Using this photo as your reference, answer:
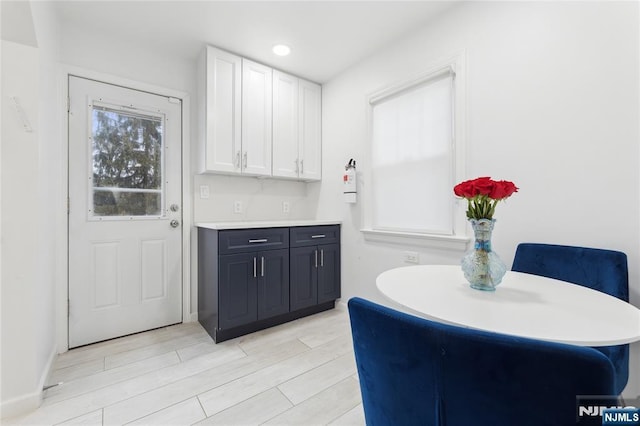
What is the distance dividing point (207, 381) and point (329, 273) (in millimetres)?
1462

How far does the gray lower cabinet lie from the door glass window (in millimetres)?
574

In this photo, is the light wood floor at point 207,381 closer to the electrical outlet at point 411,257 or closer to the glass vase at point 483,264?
the electrical outlet at point 411,257

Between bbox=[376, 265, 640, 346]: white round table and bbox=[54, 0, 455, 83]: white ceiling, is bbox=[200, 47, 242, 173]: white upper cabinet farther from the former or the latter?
bbox=[376, 265, 640, 346]: white round table

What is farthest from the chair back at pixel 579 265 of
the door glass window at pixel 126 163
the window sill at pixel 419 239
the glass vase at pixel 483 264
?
the door glass window at pixel 126 163

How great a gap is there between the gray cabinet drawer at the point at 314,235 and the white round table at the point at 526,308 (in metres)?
1.45

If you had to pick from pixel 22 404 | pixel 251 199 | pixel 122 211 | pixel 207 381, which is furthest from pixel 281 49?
pixel 22 404

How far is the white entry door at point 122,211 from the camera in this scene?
2178 mm

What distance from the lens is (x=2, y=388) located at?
141cm

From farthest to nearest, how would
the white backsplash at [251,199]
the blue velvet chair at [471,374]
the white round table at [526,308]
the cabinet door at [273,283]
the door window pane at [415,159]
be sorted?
the white backsplash at [251,199]
the cabinet door at [273,283]
the door window pane at [415,159]
the white round table at [526,308]
the blue velvet chair at [471,374]

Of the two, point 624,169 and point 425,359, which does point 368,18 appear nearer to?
point 624,169

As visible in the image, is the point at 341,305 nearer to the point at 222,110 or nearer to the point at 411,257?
the point at 411,257

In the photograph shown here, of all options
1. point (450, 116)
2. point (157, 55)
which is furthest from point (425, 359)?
point (157, 55)

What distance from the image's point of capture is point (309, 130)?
3.10 meters

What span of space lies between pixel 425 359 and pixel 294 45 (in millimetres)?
2653
